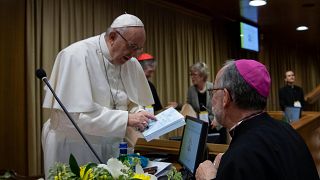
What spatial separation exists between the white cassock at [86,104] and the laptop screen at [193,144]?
310mm

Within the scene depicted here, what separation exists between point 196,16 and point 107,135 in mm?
5551

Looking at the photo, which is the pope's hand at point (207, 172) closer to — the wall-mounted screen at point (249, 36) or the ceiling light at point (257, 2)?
the ceiling light at point (257, 2)

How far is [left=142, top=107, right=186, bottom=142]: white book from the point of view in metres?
1.79

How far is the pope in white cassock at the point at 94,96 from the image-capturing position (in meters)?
1.92

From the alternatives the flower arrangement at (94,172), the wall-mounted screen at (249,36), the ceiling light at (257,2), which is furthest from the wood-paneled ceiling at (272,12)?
the flower arrangement at (94,172)

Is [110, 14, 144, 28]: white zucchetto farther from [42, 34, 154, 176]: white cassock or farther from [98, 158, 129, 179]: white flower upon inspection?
[98, 158, 129, 179]: white flower

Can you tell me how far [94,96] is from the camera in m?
2.06

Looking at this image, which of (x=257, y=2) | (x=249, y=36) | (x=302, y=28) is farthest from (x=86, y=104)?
(x=302, y=28)

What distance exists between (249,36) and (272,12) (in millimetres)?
1168

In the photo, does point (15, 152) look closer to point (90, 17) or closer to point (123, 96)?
point (90, 17)

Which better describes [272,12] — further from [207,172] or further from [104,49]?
[207,172]

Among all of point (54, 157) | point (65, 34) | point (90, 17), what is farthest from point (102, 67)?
point (90, 17)

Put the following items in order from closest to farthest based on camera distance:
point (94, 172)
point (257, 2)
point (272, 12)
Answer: point (94, 172), point (257, 2), point (272, 12)

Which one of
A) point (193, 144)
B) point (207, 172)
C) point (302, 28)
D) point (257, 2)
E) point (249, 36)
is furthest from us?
point (302, 28)
